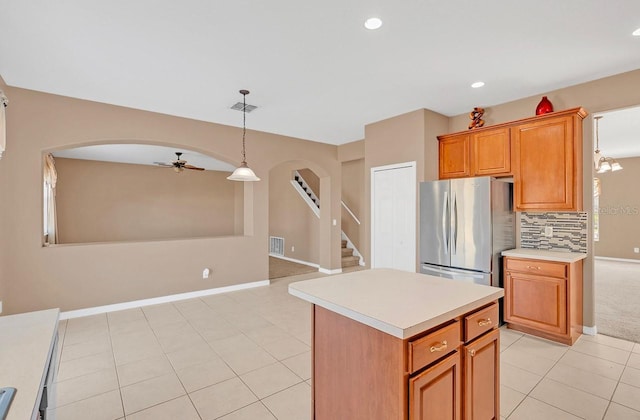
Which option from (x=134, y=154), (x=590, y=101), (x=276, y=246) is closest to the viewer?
(x=590, y=101)

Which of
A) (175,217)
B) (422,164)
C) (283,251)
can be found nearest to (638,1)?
(422,164)

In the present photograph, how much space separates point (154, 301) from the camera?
447cm

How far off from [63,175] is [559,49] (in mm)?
9601

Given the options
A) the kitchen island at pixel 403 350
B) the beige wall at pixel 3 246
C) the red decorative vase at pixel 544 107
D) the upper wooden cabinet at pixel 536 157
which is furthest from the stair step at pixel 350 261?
the beige wall at pixel 3 246

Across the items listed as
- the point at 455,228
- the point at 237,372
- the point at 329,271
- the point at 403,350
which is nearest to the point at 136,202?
the point at 329,271

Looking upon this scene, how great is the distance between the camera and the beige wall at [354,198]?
7969 mm

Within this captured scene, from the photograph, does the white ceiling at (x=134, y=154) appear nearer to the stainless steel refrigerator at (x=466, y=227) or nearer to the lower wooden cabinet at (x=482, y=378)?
the stainless steel refrigerator at (x=466, y=227)

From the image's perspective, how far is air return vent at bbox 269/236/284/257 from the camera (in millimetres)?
8695

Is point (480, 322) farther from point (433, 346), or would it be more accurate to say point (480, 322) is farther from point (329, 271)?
point (329, 271)

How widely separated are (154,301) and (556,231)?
214 inches

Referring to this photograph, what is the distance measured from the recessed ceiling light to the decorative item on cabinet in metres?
2.44

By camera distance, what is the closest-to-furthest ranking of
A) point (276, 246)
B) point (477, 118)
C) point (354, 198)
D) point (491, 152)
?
point (491, 152) < point (477, 118) < point (354, 198) < point (276, 246)

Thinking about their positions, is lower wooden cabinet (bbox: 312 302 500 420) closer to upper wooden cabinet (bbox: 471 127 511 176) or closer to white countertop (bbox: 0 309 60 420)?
white countertop (bbox: 0 309 60 420)

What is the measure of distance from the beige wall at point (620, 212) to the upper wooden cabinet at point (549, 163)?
671 centimetres
